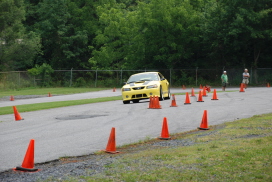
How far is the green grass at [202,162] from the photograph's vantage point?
690 cm

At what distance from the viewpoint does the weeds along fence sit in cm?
4872

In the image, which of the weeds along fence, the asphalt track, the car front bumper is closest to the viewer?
the asphalt track

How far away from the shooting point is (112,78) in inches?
2092

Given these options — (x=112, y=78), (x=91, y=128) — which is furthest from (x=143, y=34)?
(x=91, y=128)

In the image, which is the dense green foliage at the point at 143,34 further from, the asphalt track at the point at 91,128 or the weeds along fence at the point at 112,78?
the asphalt track at the point at 91,128

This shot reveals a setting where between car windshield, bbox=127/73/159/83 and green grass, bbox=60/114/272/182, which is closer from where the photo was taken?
green grass, bbox=60/114/272/182

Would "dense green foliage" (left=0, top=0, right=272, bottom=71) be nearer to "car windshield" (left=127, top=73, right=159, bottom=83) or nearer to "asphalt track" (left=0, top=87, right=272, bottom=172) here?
"car windshield" (left=127, top=73, right=159, bottom=83)

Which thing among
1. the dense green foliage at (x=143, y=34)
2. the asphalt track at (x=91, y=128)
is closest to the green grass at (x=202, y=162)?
the asphalt track at (x=91, y=128)

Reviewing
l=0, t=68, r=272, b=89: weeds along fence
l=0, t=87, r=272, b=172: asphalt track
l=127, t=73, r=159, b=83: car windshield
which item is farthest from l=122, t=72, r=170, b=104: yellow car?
l=0, t=68, r=272, b=89: weeds along fence

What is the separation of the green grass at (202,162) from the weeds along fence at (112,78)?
38.7m

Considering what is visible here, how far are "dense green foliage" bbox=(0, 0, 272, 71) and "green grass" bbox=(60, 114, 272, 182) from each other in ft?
122

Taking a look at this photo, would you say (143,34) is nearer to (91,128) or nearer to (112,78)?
(112,78)

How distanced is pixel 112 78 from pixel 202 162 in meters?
45.4

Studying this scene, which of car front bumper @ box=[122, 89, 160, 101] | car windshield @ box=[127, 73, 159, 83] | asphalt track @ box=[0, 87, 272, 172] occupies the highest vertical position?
car windshield @ box=[127, 73, 159, 83]
